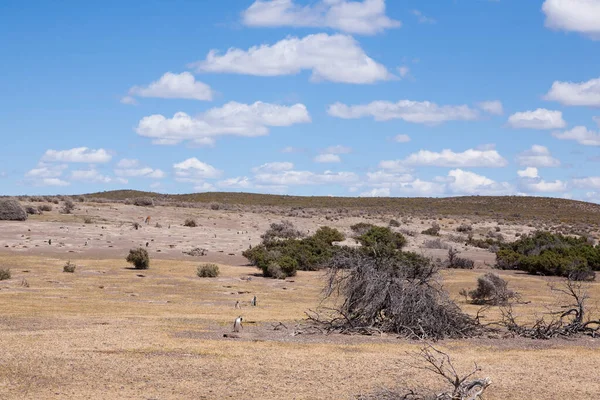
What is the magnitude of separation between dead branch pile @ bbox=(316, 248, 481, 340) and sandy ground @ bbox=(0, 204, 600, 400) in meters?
0.66

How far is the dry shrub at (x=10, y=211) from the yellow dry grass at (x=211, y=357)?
26.2 meters

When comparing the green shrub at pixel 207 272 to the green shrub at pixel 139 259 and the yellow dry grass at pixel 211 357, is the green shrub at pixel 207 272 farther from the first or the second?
the yellow dry grass at pixel 211 357

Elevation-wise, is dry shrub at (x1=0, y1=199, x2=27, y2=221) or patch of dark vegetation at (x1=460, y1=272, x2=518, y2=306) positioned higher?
dry shrub at (x1=0, y1=199, x2=27, y2=221)

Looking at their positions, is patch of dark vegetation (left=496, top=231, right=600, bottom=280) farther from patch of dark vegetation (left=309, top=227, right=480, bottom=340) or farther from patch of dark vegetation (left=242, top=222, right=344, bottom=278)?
patch of dark vegetation (left=309, top=227, right=480, bottom=340)

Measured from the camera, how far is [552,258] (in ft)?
133

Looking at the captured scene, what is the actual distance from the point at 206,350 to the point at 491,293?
15064mm

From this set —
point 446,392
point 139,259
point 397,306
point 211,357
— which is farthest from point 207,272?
point 446,392

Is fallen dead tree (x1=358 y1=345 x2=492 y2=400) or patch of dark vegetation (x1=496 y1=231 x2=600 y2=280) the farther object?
patch of dark vegetation (x1=496 y1=231 x2=600 y2=280)

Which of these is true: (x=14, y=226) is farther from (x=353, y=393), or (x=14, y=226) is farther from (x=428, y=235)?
(x=353, y=393)

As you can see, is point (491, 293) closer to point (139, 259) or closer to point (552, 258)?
point (552, 258)

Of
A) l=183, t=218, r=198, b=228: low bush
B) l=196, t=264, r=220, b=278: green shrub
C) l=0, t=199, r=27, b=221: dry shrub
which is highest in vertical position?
l=0, t=199, r=27, b=221: dry shrub

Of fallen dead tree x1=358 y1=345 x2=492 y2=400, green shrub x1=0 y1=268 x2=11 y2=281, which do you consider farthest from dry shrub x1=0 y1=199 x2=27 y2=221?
fallen dead tree x1=358 y1=345 x2=492 y2=400

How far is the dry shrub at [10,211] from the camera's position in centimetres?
5025

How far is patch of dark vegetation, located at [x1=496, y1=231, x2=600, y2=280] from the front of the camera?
126 feet
